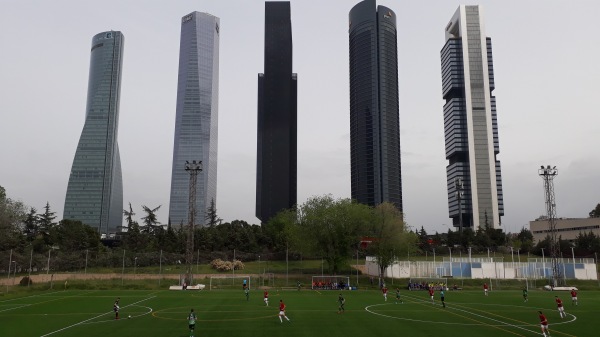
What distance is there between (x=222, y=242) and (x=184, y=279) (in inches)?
2117

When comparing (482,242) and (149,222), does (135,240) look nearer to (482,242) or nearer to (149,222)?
(149,222)

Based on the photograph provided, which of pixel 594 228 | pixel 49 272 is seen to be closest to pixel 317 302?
pixel 49 272

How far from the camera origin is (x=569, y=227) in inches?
6855

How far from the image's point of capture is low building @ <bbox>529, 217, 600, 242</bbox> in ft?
544

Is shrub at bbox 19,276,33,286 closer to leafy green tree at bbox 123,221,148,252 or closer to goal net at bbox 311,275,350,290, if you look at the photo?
goal net at bbox 311,275,350,290

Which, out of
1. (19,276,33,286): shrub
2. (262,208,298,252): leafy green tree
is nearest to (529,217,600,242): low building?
(262,208,298,252): leafy green tree

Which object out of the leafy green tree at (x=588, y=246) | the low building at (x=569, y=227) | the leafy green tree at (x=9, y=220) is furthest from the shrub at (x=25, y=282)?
the low building at (x=569, y=227)

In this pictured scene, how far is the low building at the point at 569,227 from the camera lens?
544 ft

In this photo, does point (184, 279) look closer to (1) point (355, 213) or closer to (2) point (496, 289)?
(1) point (355, 213)

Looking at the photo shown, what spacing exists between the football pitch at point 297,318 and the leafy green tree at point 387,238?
32.3 meters

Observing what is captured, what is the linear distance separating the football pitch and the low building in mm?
134566

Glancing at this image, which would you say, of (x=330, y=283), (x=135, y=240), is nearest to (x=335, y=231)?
(x=330, y=283)

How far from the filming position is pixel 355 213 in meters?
92.1

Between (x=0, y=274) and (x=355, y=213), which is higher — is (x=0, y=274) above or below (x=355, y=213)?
below
